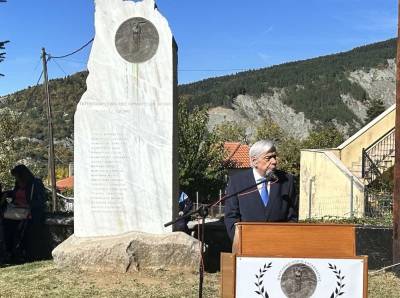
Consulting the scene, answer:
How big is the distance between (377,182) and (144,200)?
48.4 ft

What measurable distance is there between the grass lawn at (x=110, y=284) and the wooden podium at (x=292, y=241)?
145 inches

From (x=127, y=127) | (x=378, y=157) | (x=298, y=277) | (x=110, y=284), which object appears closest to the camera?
(x=298, y=277)

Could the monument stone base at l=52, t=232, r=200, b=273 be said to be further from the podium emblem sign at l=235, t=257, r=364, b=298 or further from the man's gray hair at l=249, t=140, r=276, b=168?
the podium emblem sign at l=235, t=257, r=364, b=298

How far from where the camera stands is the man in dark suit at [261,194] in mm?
4633

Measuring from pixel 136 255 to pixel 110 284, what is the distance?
0.64 m

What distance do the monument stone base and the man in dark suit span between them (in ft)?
12.0

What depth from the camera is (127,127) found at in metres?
8.68

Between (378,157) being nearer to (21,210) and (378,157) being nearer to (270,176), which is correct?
(21,210)

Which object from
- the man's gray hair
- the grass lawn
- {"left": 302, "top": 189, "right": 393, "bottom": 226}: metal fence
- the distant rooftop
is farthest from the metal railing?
the distant rooftop

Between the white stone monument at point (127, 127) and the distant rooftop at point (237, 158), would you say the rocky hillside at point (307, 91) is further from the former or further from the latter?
the white stone monument at point (127, 127)

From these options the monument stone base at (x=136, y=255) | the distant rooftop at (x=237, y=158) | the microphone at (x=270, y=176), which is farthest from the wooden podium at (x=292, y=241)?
the distant rooftop at (x=237, y=158)

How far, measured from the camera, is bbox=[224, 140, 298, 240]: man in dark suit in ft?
15.2

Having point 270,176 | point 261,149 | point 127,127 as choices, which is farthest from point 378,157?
point 270,176

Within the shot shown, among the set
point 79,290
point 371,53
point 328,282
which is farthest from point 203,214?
point 371,53
